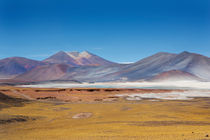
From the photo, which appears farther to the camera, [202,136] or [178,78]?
[178,78]

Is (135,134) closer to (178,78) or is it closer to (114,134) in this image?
(114,134)

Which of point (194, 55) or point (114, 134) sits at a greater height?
point (194, 55)

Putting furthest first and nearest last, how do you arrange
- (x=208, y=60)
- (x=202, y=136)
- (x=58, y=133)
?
(x=208, y=60)
(x=58, y=133)
(x=202, y=136)

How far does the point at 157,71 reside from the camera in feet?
586

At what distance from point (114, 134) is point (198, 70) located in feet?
544

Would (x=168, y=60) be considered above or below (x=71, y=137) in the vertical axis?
above

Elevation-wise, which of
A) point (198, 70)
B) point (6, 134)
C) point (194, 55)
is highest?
point (194, 55)

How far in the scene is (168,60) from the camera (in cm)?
19500

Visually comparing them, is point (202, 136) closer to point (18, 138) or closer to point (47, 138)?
point (47, 138)

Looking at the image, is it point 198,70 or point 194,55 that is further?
point 194,55

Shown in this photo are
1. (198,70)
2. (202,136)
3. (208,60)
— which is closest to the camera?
(202,136)

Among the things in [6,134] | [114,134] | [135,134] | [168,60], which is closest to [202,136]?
[135,134]

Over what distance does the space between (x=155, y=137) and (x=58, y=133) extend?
7007 millimetres

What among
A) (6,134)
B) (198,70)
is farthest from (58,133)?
(198,70)
